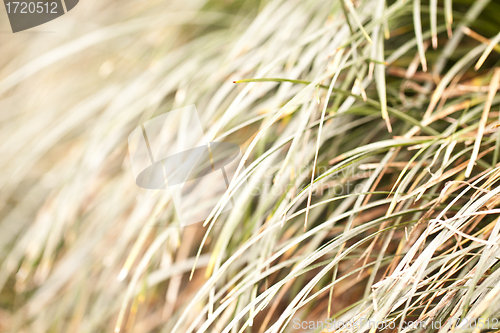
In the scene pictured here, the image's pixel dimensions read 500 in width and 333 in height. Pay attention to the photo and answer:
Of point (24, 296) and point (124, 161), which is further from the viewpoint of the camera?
point (24, 296)

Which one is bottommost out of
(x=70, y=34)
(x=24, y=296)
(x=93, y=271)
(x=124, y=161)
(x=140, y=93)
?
(x=24, y=296)

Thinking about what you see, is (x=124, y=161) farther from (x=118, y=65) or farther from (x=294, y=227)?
(x=294, y=227)

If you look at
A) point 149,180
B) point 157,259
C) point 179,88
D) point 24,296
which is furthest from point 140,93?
point 24,296

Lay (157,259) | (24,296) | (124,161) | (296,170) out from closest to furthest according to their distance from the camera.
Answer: (296,170)
(157,259)
(124,161)
(24,296)

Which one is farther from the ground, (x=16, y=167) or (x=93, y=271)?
(x=16, y=167)

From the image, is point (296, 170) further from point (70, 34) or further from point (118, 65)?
point (70, 34)

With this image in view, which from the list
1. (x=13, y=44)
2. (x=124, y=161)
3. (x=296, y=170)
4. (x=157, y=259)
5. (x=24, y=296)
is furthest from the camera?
(x=13, y=44)
